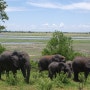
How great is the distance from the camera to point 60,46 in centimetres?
2791

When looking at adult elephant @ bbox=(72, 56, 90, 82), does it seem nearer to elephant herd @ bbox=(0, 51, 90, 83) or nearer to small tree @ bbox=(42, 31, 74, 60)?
elephant herd @ bbox=(0, 51, 90, 83)

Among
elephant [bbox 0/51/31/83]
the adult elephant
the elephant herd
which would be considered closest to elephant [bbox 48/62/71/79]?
the elephant herd

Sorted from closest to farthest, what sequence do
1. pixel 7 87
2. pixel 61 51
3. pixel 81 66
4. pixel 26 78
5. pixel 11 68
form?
pixel 7 87 < pixel 26 78 < pixel 11 68 < pixel 81 66 < pixel 61 51

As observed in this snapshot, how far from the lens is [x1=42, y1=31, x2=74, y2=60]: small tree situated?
91.4 ft

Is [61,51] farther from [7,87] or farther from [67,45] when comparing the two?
[7,87]

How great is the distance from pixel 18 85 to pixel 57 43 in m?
11.2

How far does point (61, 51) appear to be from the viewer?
1097 inches

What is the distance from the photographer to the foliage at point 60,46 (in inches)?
1097

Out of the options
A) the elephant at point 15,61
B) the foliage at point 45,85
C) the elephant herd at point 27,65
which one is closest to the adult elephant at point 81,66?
the elephant herd at point 27,65

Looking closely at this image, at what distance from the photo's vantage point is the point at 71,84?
19.0 meters

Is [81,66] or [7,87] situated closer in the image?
[7,87]

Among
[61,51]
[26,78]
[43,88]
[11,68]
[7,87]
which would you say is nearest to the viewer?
[43,88]

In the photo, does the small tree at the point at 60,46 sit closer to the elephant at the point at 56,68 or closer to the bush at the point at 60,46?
the bush at the point at 60,46

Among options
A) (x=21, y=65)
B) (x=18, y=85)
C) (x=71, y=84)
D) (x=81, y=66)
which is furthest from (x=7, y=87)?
(x=81, y=66)
